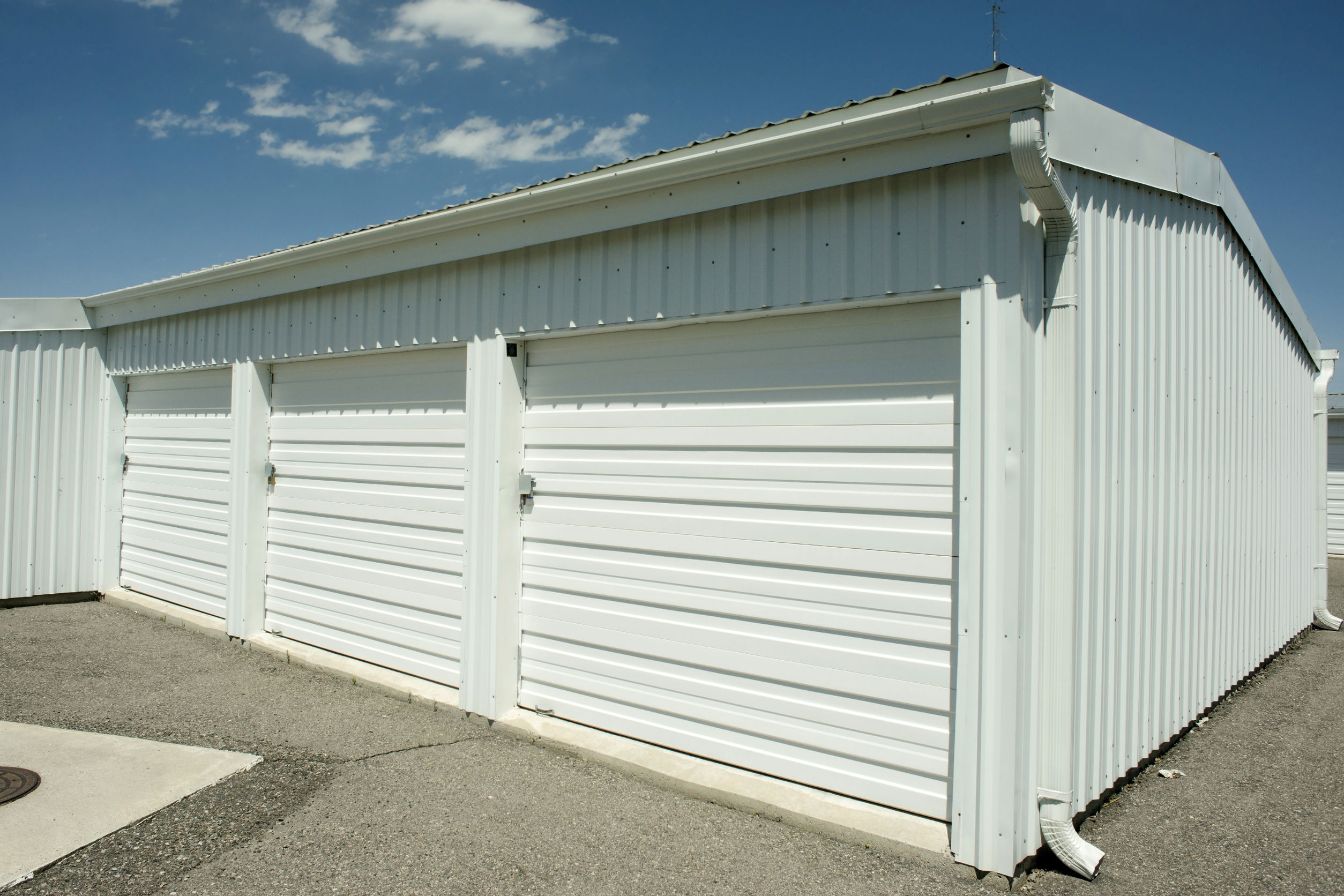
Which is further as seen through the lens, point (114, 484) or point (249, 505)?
point (114, 484)

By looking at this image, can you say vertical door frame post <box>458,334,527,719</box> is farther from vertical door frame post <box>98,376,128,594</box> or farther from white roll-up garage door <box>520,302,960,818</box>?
vertical door frame post <box>98,376,128,594</box>

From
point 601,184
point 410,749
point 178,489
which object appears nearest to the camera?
point 601,184

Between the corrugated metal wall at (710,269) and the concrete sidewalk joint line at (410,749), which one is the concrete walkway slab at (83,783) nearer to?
the concrete sidewalk joint line at (410,749)

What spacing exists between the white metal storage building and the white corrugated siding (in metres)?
11.1

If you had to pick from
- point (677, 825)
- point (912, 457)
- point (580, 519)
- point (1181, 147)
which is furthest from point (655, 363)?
point (1181, 147)

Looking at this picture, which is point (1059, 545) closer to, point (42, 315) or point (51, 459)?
point (51, 459)

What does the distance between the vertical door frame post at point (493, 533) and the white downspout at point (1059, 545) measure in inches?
121

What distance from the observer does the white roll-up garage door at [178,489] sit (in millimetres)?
7469

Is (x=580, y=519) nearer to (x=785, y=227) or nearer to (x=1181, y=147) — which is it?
(x=785, y=227)

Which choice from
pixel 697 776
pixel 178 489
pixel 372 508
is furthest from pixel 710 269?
pixel 178 489

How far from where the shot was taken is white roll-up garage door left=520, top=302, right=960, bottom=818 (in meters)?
3.58

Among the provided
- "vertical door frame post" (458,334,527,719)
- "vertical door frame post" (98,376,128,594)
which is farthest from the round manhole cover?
"vertical door frame post" (98,376,128,594)

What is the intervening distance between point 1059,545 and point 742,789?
189cm

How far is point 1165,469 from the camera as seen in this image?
171 inches
